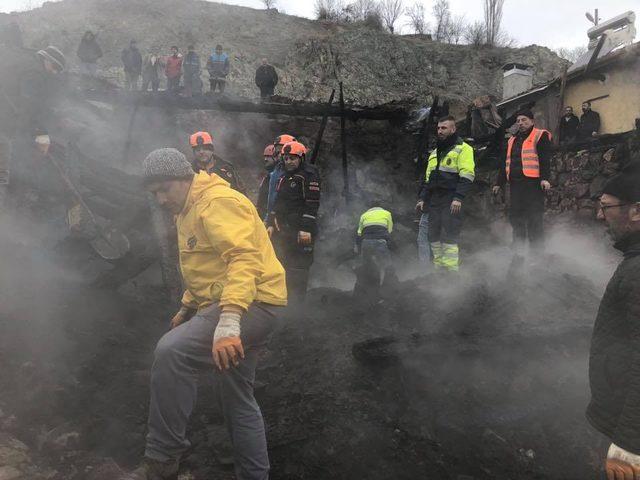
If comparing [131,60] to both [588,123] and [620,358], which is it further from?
[620,358]

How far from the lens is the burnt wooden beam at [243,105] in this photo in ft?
29.7

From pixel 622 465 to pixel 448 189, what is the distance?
4.41 metres

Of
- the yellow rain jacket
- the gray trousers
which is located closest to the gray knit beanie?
the yellow rain jacket

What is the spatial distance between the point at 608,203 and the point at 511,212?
13.9 feet

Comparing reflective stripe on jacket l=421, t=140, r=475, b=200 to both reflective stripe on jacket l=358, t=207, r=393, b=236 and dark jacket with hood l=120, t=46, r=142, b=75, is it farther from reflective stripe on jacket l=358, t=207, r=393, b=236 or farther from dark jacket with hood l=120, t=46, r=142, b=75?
dark jacket with hood l=120, t=46, r=142, b=75

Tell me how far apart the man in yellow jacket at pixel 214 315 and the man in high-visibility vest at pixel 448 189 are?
3.66 meters

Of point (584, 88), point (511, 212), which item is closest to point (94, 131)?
point (511, 212)

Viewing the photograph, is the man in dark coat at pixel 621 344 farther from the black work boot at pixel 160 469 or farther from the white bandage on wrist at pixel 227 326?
the black work boot at pixel 160 469

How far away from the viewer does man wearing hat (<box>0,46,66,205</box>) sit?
5.50 meters

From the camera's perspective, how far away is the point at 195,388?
2408 mm

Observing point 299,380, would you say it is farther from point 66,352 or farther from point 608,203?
point 608,203

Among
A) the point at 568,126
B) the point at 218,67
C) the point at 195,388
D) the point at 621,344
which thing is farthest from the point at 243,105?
the point at 621,344

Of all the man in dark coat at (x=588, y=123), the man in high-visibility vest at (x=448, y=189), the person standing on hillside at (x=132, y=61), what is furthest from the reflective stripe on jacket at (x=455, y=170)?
the person standing on hillside at (x=132, y=61)

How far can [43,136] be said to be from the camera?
5.59 meters
